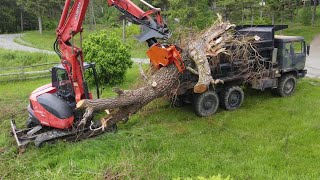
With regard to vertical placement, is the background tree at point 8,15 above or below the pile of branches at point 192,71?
above

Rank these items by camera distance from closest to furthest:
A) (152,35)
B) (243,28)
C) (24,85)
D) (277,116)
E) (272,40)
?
(152,35), (277,116), (272,40), (243,28), (24,85)

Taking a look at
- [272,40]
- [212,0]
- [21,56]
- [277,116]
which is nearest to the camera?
[277,116]

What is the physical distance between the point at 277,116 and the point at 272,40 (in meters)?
2.89

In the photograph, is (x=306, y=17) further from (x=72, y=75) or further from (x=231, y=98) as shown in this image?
(x=72, y=75)

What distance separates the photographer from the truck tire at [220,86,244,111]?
10961 millimetres

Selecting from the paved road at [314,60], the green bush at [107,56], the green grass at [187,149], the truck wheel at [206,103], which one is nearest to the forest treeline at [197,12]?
the paved road at [314,60]

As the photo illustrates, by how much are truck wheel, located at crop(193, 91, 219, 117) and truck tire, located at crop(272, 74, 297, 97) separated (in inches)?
121

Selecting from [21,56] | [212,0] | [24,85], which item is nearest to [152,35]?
[24,85]

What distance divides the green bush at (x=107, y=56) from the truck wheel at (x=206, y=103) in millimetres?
4903

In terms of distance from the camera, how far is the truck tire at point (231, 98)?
36.0 ft

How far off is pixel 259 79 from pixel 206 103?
2204 mm

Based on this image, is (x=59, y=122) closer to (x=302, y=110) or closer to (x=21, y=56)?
(x=302, y=110)

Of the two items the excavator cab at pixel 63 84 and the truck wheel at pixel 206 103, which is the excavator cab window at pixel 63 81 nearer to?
the excavator cab at pixel 63 84

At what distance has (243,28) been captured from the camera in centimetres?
1291
